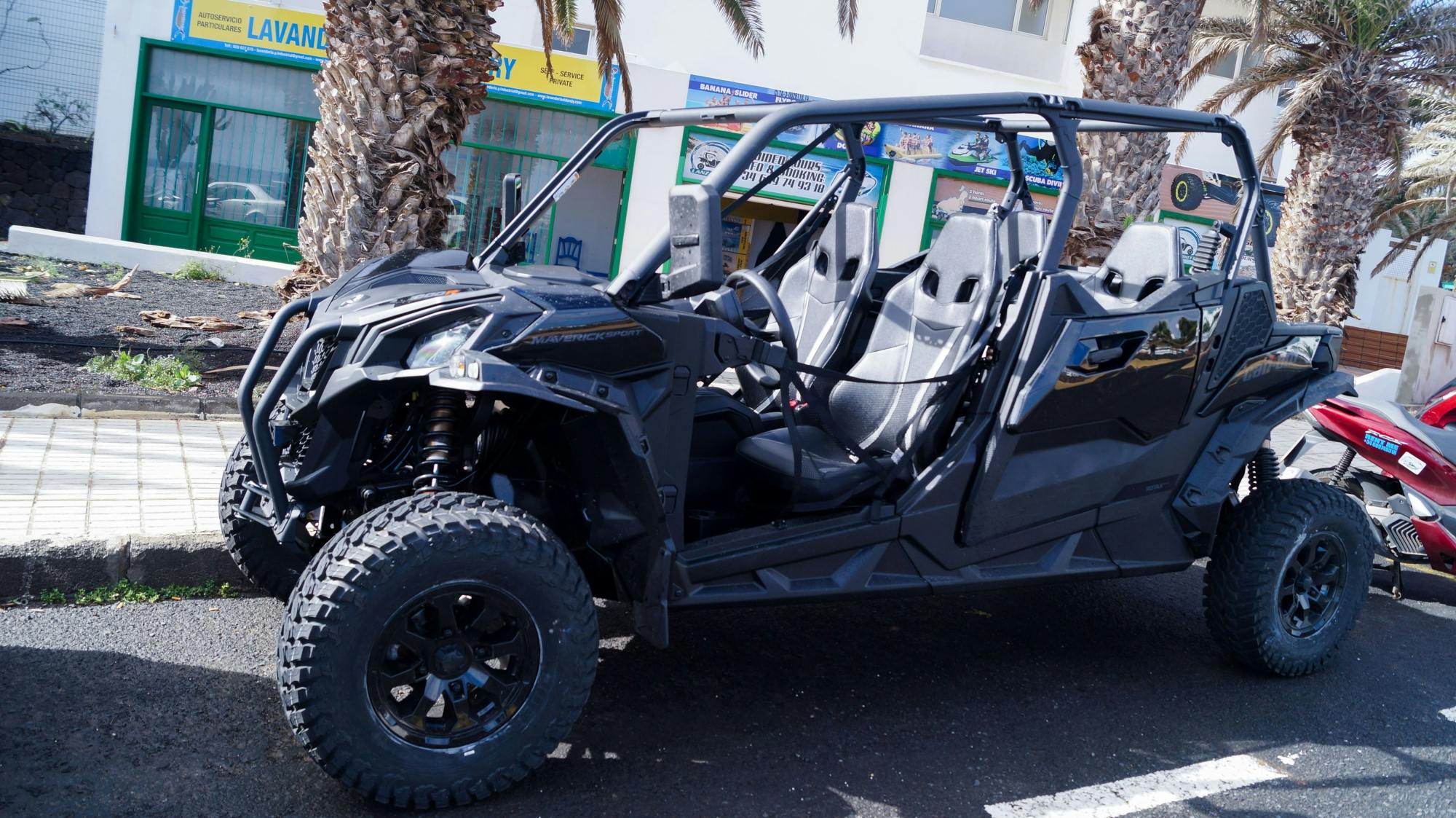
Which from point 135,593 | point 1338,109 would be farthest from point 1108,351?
point 1338,109

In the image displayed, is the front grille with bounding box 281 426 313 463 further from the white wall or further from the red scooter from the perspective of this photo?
the white wall

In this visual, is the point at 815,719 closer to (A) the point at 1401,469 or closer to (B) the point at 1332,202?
(A) the point at 1401,469

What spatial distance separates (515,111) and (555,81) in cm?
80

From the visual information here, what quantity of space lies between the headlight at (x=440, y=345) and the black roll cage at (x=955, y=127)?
44cm

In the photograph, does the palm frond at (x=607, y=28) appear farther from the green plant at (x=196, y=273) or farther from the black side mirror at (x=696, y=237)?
the black side mirror at (x=696, y=237)

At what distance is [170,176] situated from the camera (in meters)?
17.7

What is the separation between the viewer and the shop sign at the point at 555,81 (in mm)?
17266

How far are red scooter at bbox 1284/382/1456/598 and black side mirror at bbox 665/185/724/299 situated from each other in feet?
14.9

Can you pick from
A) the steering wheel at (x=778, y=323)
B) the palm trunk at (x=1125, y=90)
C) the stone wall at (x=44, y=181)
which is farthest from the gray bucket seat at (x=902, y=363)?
the stone wall at (x=44, y=181)

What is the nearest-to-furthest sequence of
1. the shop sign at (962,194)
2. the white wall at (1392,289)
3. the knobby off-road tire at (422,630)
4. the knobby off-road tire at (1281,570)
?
the knobby off-road tire at (422,630)
the knobby off-road tire at (1281,570)
the shop sign at (962,194)
the white wall at (1392,289)

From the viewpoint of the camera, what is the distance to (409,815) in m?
2.95

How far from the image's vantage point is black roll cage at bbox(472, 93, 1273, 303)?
3.35 meters

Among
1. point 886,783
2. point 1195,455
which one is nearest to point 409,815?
point 886,783

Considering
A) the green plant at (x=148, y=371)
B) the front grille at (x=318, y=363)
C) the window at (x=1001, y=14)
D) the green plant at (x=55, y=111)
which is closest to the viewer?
the front grille at (x=318, y=363)
